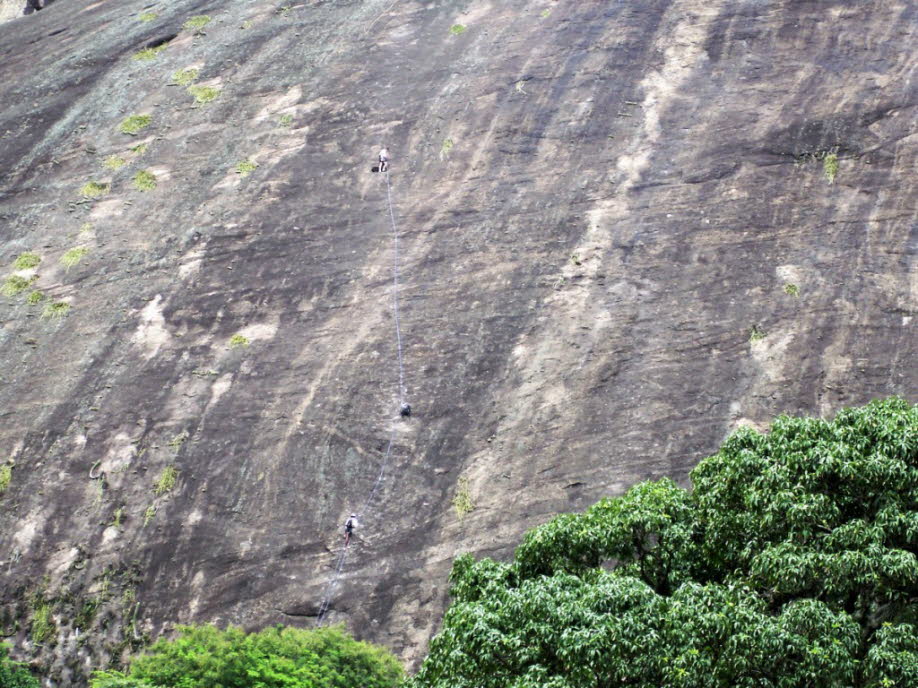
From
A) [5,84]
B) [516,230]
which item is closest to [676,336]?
[516,230]

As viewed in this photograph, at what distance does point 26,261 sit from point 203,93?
22.0 feet

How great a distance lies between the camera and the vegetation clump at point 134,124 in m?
27.8

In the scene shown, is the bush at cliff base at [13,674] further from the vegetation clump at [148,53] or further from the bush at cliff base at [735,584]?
the vegetation clump at [148,53]

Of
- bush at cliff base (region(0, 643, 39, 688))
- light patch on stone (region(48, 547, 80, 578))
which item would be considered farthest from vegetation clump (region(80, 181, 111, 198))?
bush at cliff base (region(0, 643, 39, 688))

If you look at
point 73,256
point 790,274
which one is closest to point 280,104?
point 73,256

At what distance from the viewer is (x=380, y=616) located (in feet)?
58.0

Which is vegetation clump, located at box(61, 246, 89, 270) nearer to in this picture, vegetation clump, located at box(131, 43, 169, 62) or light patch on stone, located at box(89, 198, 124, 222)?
light patch on stone, located at box(89, 198, 124, 222)

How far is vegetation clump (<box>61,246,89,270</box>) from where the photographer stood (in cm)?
2427

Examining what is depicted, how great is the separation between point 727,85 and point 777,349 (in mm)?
7679

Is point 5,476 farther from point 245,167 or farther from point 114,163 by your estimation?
point 114,163

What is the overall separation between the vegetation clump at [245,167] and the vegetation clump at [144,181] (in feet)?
6.79

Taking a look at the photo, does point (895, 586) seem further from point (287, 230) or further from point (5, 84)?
point (5, 84)

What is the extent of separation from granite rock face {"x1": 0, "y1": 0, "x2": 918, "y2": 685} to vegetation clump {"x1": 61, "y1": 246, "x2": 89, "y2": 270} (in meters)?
0.07

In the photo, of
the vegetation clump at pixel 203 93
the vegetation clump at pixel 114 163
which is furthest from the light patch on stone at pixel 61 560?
the vegetation clump at pixel 203 93
